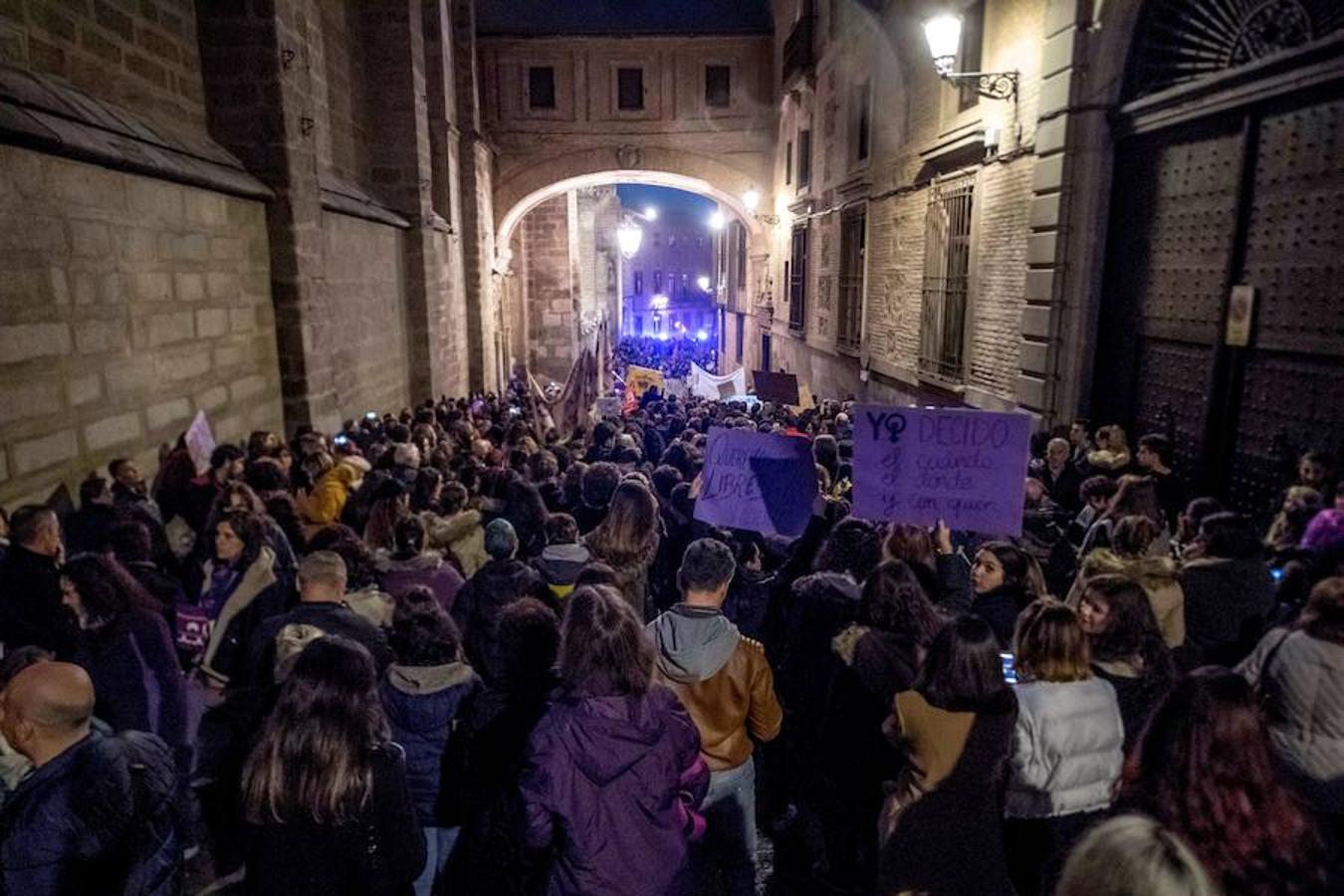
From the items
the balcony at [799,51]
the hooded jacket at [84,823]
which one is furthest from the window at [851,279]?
the hooded jacket at [84,823]

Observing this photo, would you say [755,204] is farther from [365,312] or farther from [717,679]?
[717,679]

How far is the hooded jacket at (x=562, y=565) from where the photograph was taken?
4.37 meters

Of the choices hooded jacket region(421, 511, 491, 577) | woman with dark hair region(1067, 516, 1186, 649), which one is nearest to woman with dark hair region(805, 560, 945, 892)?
woman with dark hair region(1067, 516, 1186, 649)

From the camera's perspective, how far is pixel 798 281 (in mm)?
20969

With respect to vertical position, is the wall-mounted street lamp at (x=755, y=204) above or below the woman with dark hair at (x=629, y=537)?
above

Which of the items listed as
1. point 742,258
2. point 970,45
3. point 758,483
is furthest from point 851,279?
point 742,258

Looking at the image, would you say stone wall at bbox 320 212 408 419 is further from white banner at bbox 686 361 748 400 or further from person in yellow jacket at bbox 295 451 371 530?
white banner at bbox 686 361 748 400

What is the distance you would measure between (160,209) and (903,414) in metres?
6.19

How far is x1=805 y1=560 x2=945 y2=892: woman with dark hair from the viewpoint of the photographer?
3.37 m

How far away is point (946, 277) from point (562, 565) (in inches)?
346

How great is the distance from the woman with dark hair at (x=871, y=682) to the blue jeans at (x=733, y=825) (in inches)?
16.4

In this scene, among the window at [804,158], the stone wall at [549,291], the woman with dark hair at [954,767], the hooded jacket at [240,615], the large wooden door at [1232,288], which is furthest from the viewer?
the stone wall at [549,291]

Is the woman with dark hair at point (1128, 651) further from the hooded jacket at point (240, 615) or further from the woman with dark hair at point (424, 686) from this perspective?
the hooded jacket at point (240, 615)

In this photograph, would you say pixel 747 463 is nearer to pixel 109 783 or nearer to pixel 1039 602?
pixel 1039 602
